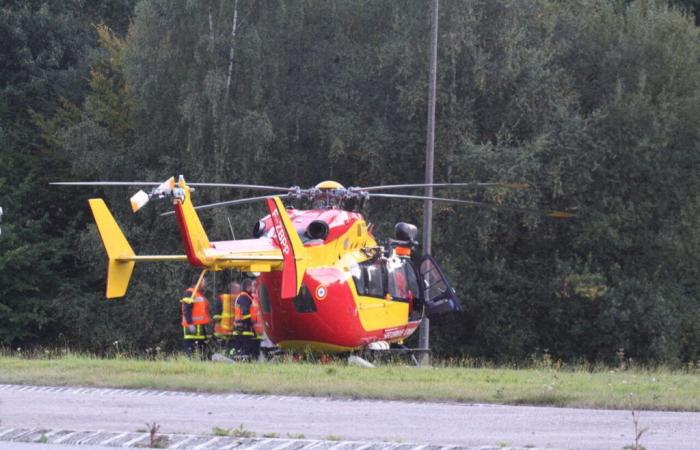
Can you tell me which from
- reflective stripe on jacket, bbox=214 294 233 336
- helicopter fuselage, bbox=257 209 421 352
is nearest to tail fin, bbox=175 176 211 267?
helicopter fuselage, bbox=257 209 421 352

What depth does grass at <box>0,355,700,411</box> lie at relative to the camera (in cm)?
1341

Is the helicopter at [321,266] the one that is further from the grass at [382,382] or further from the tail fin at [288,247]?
the grass at [382,382]

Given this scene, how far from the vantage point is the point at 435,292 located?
22156mm

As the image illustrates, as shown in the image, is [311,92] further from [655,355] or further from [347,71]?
[655,355]

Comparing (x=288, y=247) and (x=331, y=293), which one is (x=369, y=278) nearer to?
(x=331, y=293)

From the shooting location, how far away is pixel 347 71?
37562mm

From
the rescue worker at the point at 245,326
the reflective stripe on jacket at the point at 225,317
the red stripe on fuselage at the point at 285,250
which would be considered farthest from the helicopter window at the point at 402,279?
the red stripe on fuselage at the point at 285,250

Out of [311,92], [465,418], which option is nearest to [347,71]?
[311,92]

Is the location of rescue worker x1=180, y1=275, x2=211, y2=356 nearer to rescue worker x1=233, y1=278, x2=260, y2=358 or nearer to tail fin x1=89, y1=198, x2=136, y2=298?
rescue worker x1=233, y1=278, x2=260, y2=358

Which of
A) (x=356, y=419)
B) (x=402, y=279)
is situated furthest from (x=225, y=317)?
(x=356, y=419)

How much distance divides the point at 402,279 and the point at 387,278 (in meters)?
0.57

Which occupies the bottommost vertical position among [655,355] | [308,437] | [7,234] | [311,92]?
[655,355]

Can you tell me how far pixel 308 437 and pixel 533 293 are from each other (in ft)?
92.4

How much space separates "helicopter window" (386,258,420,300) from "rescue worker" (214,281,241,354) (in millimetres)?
2914
